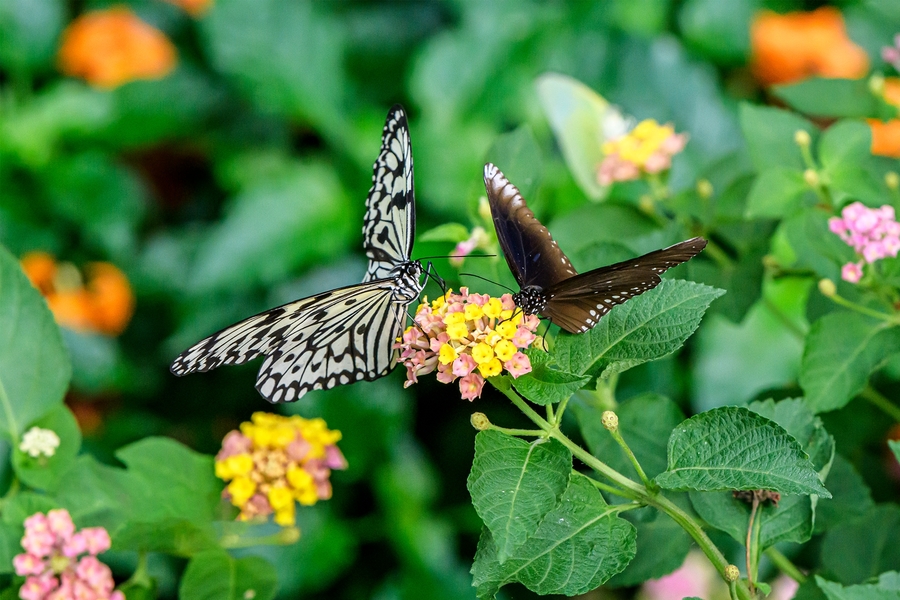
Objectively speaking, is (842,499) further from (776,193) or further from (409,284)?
(409,284)

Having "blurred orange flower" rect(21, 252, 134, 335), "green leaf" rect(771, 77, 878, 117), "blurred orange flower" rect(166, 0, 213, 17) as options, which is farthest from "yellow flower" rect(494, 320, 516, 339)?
"blurred orange flower" rect(166, 0, 213, 17)

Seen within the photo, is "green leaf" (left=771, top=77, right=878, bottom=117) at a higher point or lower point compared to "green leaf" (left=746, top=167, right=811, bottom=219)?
higher

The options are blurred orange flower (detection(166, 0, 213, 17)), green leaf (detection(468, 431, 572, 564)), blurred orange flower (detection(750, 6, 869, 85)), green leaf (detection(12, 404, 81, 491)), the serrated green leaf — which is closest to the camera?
green leaf (detection(468, 431, 572, 564))

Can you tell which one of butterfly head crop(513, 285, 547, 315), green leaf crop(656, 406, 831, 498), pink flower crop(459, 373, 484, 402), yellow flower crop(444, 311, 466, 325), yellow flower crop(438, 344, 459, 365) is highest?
yellow flower crop(444, 311, 466, 325)

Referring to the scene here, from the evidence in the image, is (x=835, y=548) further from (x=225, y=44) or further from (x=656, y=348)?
(x=225, y=44)

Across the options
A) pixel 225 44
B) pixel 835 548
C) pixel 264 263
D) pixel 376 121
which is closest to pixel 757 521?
pixel 835 548

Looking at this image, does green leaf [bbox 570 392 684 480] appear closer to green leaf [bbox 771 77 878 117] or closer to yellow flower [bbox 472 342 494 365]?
yellow flower [bbox 472 342 494 365]

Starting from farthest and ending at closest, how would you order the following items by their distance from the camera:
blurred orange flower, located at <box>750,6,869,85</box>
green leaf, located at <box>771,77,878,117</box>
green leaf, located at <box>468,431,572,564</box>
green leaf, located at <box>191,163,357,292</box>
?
blurred orange flower, located at <box>750,6,869,85</box>
green leaf, located at <box>191,163,357,292</box>
green leaf, located at <box>771,77,878,117</box>
green leaf, located at <box>468,431,572,564</box>

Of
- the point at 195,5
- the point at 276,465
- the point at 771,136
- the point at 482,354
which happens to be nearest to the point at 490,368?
the point at 482,354
